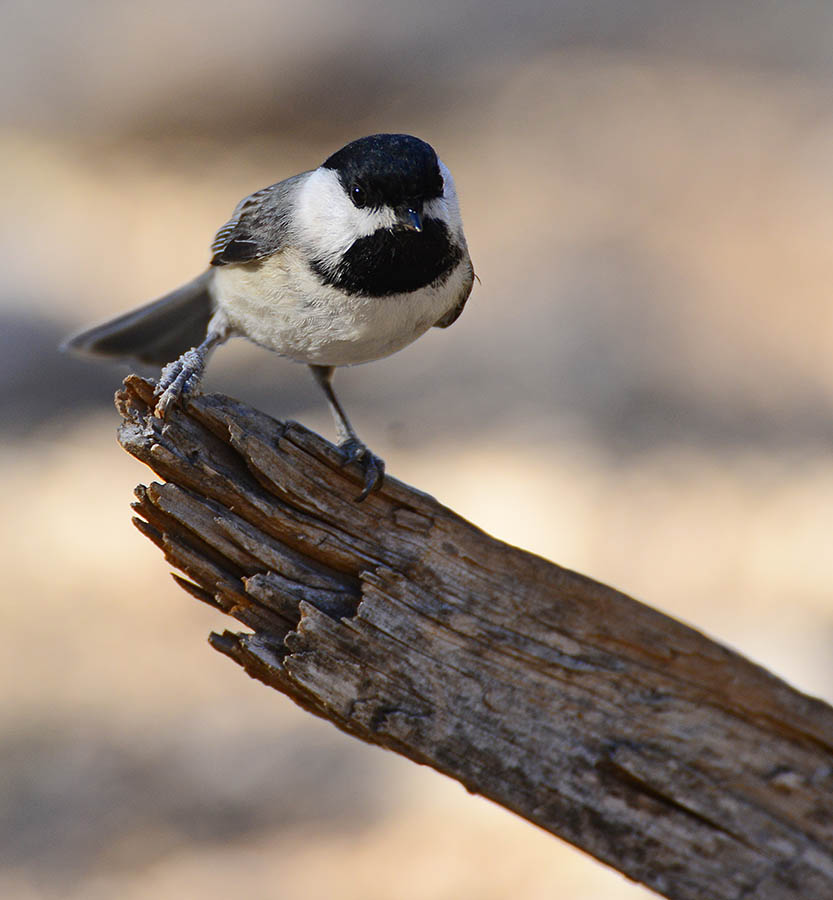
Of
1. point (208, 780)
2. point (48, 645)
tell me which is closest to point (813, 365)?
point (208, 780)

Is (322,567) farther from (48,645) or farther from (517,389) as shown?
(517,389)

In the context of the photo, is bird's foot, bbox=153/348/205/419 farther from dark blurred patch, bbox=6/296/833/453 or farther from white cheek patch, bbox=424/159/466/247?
dark blurred patch, bbox=6/296/833/453

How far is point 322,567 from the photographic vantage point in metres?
2.50

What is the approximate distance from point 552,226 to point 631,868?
545cm

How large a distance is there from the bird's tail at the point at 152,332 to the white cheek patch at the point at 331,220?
0.93 m

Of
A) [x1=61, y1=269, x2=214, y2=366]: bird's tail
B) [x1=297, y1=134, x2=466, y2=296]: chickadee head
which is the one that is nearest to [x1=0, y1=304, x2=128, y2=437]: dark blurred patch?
[x1=61, y1=269, x2=214, y2=366]: bird's tail

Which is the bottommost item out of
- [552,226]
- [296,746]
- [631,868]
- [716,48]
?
[631,868]

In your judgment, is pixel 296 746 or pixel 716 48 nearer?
pixel 296 746

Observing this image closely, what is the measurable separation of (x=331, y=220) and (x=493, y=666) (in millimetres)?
1265

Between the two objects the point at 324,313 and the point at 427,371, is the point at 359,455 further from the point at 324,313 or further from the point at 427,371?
the point at 427,371

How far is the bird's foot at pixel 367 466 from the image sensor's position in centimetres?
260

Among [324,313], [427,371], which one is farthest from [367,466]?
[427,371]

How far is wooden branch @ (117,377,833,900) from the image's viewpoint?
2.16m

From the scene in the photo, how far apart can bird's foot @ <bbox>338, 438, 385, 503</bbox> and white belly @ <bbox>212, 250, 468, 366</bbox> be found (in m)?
0.28
